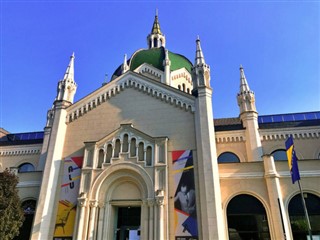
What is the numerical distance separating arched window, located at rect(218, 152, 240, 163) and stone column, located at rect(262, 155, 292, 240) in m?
8.22

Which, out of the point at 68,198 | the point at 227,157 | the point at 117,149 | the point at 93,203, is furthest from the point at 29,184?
the point at 227,157

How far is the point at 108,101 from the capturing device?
21.2 meters

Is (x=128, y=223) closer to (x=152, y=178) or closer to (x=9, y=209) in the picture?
(x=152, y=178)

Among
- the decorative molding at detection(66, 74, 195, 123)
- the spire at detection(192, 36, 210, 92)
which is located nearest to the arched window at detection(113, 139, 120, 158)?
the decorative molding at detection(66, 74, 195, 123)

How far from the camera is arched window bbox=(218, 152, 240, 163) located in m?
25.9

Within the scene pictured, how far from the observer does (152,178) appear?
17.1 m

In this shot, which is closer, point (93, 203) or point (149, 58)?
point (93, 203)

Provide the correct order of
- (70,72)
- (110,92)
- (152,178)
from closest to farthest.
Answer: (152,178)
(110,92)
(70,72)

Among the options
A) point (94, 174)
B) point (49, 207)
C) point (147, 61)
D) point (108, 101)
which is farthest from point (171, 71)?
point (49, 207)

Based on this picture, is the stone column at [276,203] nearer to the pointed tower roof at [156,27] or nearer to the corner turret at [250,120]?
the corner turret at [250,120]

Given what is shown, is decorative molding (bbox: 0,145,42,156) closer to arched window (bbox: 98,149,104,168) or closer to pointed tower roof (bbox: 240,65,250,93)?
arched window (bbox: 98,149,104,168)

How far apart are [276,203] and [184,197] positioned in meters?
6.09

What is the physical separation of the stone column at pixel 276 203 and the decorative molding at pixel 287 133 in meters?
9.37

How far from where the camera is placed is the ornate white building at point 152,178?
16109 mm
